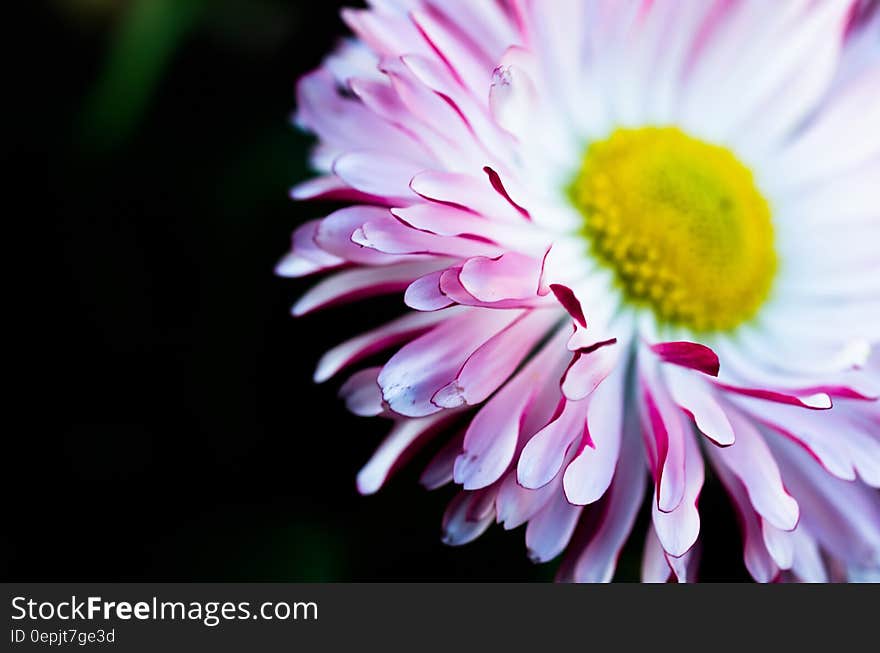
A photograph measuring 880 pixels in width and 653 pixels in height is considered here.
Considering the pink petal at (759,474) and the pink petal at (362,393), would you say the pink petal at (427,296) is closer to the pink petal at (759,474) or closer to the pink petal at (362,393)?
the pink petal at (362,393)

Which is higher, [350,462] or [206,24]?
Answer: [206,24]

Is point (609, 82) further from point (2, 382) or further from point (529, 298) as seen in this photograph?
point (2, 382)

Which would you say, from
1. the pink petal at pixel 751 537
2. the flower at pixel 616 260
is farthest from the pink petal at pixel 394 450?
the pink petal at pixel 751 537

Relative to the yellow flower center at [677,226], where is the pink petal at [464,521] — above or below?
below

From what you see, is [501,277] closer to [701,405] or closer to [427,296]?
[427,296]

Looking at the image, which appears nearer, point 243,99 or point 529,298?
point 529,298

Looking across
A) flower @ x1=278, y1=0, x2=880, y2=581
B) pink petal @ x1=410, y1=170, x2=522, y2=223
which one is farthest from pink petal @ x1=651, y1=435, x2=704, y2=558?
Result: pink petal @ x1=410, y1=170, x2=522, y2=223

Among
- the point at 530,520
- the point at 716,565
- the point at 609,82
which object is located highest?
the point at 609,82
